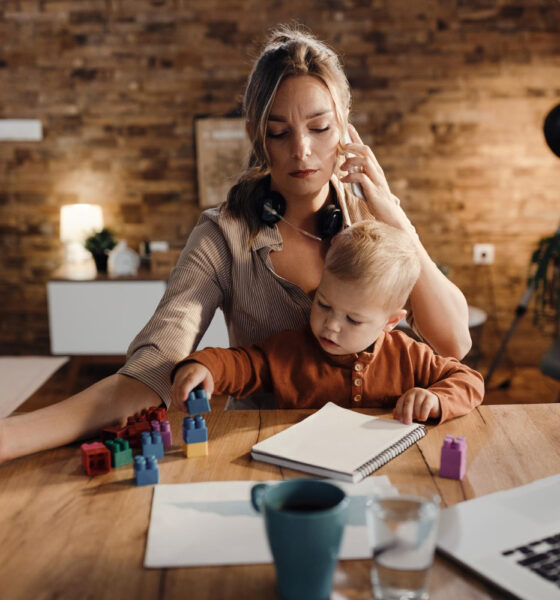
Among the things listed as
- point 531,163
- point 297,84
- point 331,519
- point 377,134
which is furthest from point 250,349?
point 531,163

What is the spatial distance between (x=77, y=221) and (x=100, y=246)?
228mm

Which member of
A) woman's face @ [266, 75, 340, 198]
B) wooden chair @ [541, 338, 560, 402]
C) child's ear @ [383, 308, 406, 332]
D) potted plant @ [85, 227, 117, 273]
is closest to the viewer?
child's ear @ [383, 308, 406, 332]

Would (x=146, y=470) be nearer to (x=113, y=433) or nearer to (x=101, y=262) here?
(x=113, y=433)

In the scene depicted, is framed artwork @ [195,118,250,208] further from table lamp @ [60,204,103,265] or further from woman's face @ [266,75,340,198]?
woman's face @ [266,75,340,198]

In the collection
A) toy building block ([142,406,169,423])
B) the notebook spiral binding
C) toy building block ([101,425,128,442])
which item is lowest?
the notebook spiral binding

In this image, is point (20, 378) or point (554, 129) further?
point (20, 378)

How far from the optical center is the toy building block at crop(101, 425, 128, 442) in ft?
3.23

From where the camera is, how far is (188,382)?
1052 millimetres

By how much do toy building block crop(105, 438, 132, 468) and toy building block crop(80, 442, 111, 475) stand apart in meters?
0.01

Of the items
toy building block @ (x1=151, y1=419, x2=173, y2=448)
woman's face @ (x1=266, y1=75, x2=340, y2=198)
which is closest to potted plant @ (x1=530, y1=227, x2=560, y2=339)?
woman's face @ (x1=266, y1=75, x2=340, y2=198)

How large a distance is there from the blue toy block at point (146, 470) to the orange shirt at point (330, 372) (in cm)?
32

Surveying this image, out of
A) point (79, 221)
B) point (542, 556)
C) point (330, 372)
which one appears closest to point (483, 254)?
point (79, 221)

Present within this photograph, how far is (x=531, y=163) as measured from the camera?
3.89 meters

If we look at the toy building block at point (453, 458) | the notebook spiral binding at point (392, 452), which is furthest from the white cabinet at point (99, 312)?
the toy building block at point (453, 458)
